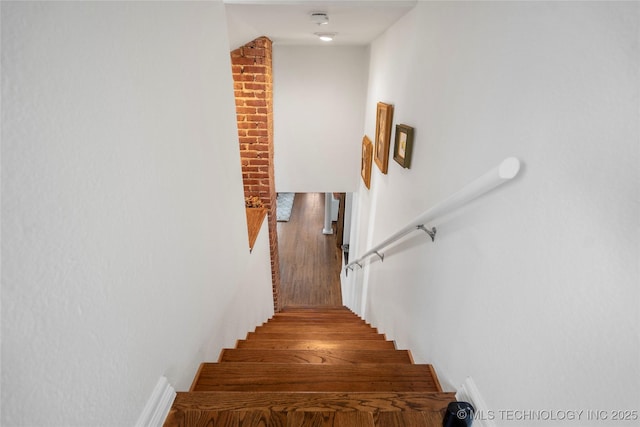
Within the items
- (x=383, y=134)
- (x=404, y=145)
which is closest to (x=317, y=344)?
(x=404, y=145)

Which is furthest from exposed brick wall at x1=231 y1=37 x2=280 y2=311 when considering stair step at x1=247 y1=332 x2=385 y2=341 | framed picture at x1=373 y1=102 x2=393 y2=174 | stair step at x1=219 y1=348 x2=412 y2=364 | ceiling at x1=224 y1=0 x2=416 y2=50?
stair step at x1=219 y1=348 x2=412 y2=364

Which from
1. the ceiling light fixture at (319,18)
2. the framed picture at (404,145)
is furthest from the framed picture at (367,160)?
the ceiling light fixture at (319,18)

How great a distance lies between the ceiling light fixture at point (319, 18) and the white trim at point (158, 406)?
6.73 ft

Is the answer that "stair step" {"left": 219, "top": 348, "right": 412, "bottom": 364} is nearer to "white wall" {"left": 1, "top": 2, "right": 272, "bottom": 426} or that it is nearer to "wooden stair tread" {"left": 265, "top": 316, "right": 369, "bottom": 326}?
"white wall" {"left": 1, "top": 2, "right": 272, "bottom": 426}

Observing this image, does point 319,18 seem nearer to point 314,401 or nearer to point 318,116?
point 318,116

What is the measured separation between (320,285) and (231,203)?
3.81 metres

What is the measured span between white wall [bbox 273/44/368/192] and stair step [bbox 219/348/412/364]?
8.73ft

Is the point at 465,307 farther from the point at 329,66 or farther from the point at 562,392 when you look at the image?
the point at 329,66

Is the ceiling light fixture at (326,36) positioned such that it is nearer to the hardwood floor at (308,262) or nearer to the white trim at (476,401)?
the white trim at (476,401)

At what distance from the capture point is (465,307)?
1.16m

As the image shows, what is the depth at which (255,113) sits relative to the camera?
2818 millimetres

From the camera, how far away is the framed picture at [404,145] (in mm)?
1891

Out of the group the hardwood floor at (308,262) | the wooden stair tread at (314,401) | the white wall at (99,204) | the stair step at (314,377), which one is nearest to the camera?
the white wall at (99,204)

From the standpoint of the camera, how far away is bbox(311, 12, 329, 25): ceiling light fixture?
2.04 meters
